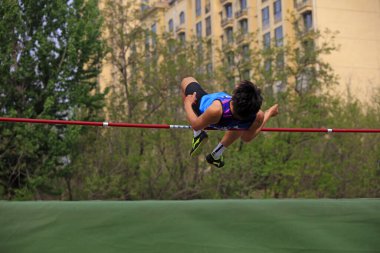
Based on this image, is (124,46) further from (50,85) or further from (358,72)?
(358,72)

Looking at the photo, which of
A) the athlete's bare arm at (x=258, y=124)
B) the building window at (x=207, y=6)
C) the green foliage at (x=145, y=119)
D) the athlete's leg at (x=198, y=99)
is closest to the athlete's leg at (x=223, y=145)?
the athlete's bare arm at (x=258, y=124)

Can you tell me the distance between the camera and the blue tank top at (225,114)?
5379 mm

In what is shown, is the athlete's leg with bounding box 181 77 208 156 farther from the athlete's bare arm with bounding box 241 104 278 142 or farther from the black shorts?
the athlete's bare arm with bounding box 241 104 278 142

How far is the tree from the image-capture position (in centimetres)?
1720

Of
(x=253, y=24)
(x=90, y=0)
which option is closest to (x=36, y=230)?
(x=90, y=0)

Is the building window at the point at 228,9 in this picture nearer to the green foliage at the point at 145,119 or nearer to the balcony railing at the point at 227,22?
the balcony railing at the point at 227,22

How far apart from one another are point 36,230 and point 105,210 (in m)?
0.43

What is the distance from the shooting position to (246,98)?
16.9 feet

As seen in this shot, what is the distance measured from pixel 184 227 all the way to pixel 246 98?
199 cm

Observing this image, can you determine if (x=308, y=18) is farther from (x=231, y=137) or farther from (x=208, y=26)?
(x=231, y=137)

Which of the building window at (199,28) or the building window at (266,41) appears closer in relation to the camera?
the building window at (266,41)

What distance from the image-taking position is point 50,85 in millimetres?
17078

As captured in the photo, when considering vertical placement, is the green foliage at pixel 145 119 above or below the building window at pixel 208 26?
below

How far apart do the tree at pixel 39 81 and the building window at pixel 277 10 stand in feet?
69.7
